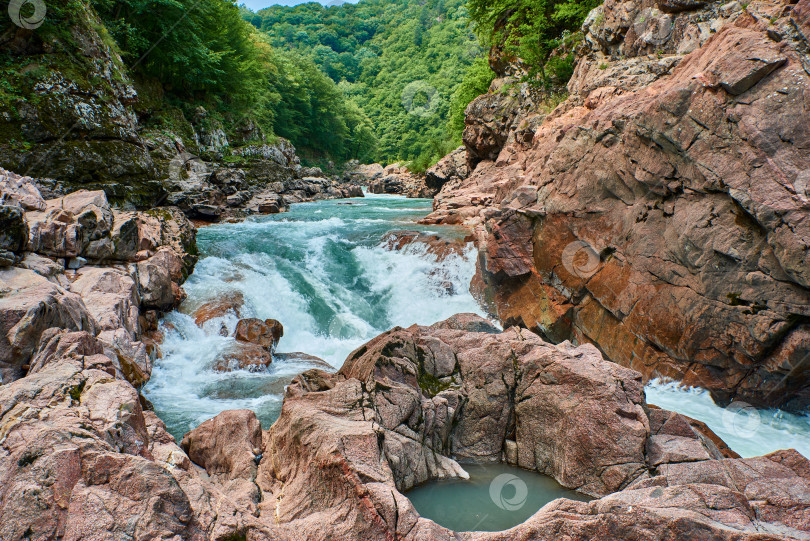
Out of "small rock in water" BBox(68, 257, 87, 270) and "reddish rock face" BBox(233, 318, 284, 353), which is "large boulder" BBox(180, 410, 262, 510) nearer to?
"reddish rock face" BBox(233, 318, 284, 353)

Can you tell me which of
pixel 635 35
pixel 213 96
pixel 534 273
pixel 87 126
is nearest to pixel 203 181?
pixel 87 126

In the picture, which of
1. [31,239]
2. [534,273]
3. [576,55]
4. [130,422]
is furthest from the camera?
[576,55]

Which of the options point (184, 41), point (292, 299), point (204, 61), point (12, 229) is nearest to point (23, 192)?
point (12, 229)

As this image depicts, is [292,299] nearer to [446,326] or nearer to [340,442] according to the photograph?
[446,326]

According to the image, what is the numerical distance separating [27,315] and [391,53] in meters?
97.1

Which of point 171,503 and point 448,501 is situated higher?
point 171,503

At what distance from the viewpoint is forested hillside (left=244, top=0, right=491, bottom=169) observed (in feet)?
229

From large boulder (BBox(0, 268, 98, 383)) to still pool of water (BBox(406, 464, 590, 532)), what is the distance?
4579mm

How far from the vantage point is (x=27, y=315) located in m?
5.34

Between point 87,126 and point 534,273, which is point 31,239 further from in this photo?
point 534,273

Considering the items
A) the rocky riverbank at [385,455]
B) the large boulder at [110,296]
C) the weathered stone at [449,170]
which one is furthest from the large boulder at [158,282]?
the weathered stone at [449,170]

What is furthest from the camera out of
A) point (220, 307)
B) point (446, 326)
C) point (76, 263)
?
point (220, 307)

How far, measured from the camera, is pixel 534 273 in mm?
10398

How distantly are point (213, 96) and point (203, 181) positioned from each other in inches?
390
